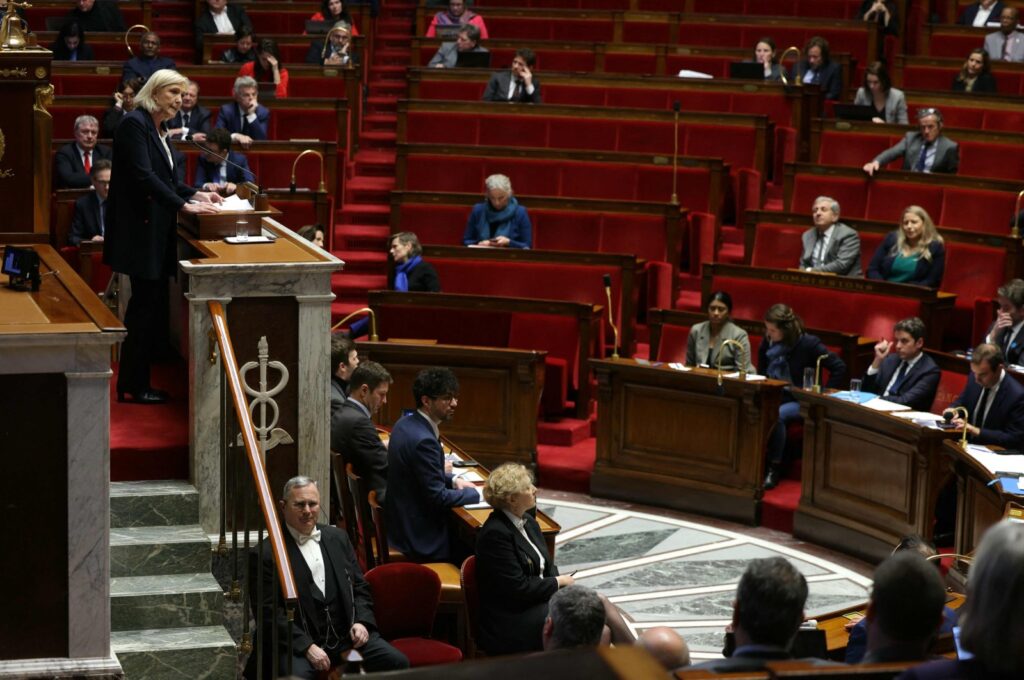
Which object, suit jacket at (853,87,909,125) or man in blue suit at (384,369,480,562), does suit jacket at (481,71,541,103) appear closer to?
suit jacket at (853,87,909,125)

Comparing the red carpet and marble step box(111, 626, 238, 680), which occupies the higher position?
the red carpet

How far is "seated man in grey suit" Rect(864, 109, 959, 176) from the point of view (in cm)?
905

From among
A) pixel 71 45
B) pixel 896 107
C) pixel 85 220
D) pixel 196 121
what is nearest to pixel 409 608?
pixel 85 220

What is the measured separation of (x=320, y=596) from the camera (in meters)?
4.53

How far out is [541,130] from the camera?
9961mm

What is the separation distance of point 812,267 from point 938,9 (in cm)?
490

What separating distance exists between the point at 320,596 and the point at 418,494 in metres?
0.96

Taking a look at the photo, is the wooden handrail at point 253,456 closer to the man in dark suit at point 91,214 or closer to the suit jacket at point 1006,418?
the suit jacket at point 1006,418

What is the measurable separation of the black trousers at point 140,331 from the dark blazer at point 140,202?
7 cm

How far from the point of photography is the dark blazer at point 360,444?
5.59 m

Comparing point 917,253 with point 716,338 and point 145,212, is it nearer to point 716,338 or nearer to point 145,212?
point 716,338

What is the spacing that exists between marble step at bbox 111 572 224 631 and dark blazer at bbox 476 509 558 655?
32.1 inches

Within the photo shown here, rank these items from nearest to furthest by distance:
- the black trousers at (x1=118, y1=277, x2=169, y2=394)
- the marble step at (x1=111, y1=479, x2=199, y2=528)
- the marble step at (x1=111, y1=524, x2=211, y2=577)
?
the marble step at (x1=111, y1=524, x2=211, y2=577) → the marble step at (x1=111, y1=479, x2=199, y2=528) → the black trousers at (x1=118, y1=277, x2=169, y2=394)

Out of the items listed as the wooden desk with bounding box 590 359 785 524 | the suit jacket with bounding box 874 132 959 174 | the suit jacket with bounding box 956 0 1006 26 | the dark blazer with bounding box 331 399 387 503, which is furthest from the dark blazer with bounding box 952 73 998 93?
the dark blazer with bounding box 331 399 387 503
